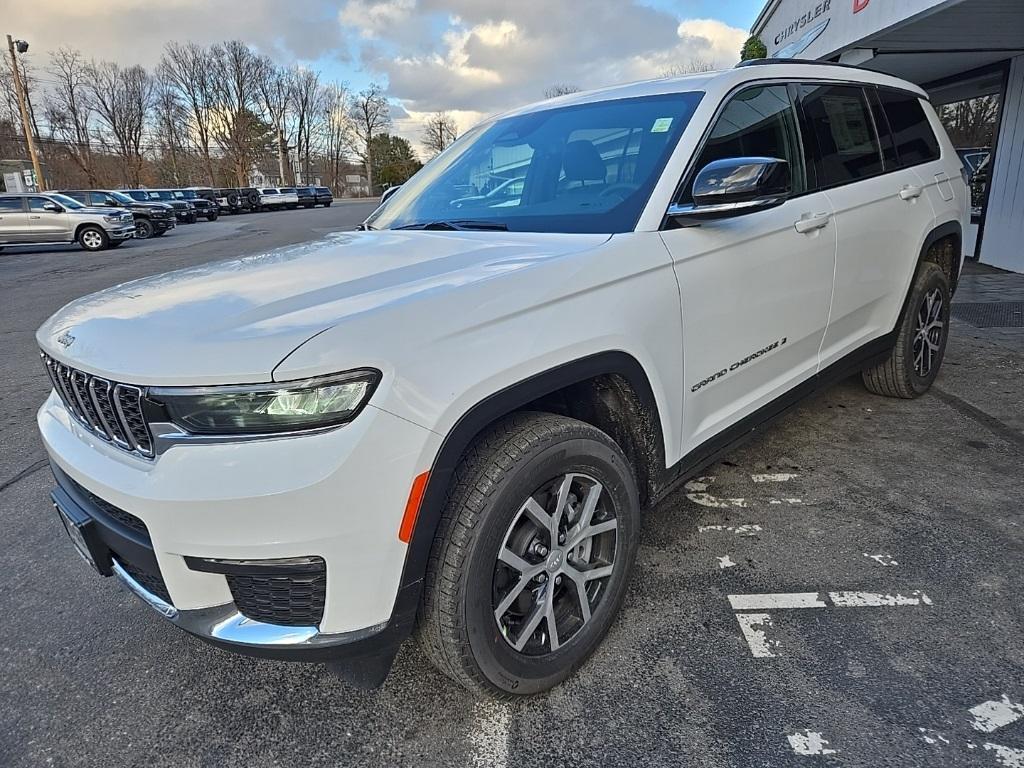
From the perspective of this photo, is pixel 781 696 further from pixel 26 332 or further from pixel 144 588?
pixel 26 332

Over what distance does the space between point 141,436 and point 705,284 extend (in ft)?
5.84

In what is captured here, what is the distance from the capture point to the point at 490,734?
6.17 ft

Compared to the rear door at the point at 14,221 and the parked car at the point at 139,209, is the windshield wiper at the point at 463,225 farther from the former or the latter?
the parked car at the point at 139,209

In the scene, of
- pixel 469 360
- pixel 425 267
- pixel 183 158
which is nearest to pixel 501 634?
pixel 469 360

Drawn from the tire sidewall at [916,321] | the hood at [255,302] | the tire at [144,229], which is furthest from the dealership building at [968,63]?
the tire at [144,229]

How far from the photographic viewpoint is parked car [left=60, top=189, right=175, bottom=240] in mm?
21781

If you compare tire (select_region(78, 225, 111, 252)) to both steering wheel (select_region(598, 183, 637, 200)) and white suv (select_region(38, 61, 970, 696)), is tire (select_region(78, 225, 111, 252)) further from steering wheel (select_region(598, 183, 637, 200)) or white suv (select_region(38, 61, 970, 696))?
steering wheel (select_region(598, 183, 637, 200))

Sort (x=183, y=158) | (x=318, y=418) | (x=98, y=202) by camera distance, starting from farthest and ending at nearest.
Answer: (x=183, y=158)
(x=98, y=202)
(x=318, y=418)

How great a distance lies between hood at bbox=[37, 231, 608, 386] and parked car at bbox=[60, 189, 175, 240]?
73.7 ft

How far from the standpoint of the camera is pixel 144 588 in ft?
5.78

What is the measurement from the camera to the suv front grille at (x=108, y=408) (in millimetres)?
1607

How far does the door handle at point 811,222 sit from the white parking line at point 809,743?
1.90m

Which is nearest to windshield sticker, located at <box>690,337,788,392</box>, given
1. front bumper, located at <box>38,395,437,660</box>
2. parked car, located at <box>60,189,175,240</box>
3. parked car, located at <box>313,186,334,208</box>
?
front bumper, located at <box>38,395,437,660</box>

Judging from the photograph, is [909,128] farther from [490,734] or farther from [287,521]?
[287,521]
